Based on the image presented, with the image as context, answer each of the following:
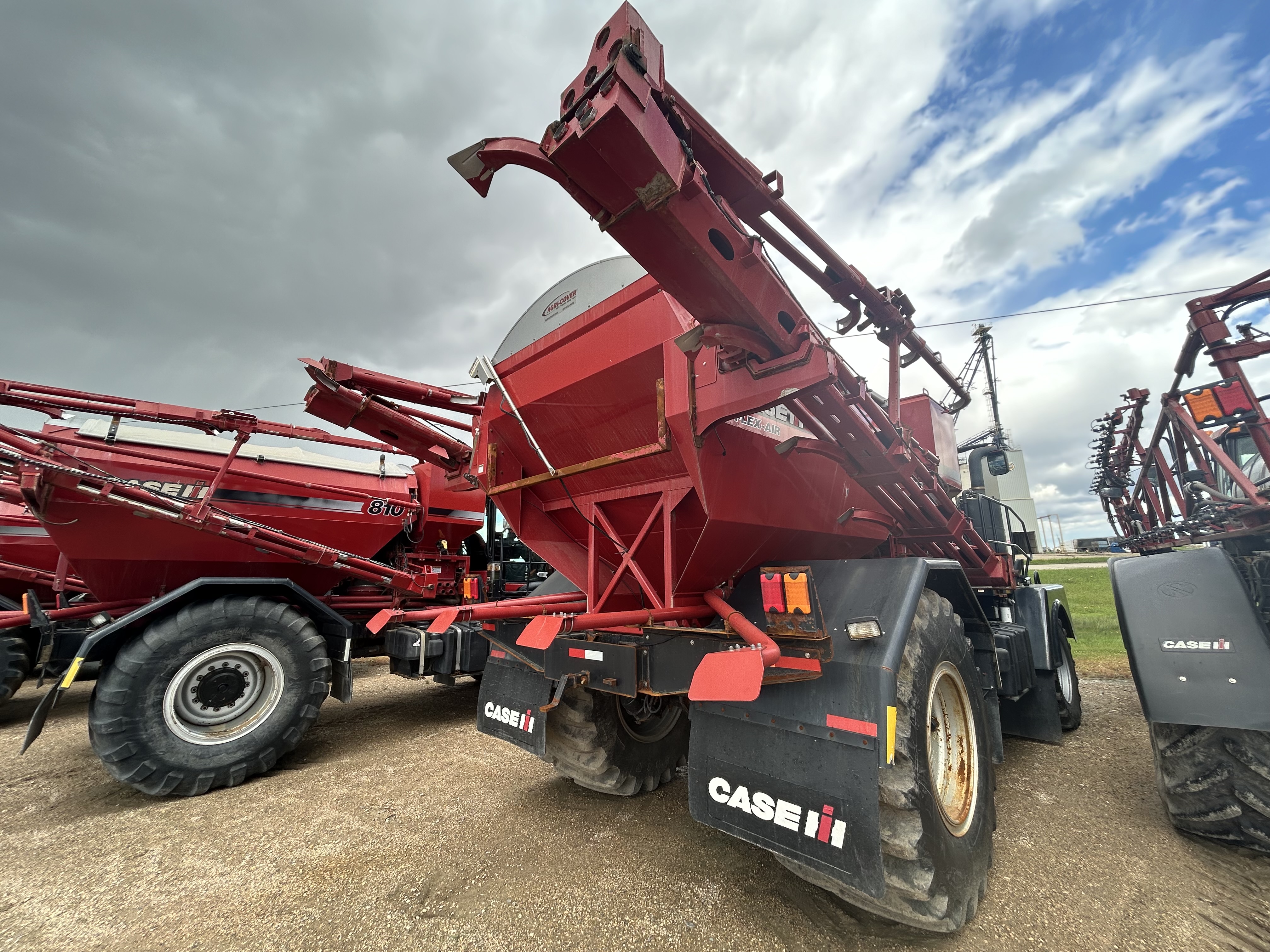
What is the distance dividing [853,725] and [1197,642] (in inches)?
81.3

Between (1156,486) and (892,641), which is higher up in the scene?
(1156,486)

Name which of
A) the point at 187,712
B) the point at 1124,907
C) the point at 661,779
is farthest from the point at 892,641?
the point at 187,712

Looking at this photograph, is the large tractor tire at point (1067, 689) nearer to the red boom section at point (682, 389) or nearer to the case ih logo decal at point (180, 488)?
the red boom section at point (682, 389)

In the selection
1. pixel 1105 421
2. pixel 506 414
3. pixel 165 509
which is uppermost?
pixel 1105 421

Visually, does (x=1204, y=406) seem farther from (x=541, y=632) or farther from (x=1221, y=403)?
(x=541, y=632)

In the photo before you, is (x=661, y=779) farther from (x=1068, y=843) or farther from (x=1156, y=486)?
(x=1156, y=486)

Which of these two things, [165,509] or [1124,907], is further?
[165,509]

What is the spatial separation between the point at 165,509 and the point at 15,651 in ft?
9.69

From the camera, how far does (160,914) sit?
8.18ft

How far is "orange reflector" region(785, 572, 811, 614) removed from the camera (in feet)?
6.97

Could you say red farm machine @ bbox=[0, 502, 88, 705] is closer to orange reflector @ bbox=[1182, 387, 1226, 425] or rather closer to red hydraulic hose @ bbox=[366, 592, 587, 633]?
red hydraulic hose @ bbox=[366, 592, 587, 633]

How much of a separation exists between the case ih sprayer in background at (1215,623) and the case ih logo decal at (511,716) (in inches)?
125

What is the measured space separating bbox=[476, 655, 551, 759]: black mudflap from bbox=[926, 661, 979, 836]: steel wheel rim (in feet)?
6.62

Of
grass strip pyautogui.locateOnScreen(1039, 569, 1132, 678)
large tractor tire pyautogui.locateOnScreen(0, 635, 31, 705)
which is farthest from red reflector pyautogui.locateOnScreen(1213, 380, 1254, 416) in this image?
large tractor tire pyautogui.locateOnScreen(0, 635, 31, 705)
